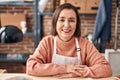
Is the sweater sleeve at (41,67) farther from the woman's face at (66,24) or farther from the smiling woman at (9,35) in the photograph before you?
the smiling woman at (9,35)

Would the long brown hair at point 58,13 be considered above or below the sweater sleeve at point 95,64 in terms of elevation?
above

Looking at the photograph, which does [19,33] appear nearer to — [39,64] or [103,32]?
[39,64]

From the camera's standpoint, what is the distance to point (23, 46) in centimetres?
436

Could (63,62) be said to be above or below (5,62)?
above

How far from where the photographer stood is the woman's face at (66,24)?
2.14 meters

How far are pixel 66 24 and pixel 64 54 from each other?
0.87 feet

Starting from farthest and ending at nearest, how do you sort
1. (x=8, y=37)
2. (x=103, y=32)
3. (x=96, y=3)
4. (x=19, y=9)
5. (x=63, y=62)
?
(x=19, y=9)
(x=96, y=3)
(x=103, y=32)
(x=63, y=62)
(x=8, y=37)

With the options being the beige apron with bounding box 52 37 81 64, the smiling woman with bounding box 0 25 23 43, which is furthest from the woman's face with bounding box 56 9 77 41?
the smiling woman with bounding box 0 25 23 43

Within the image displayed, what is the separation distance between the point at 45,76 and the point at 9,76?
0.28 metres

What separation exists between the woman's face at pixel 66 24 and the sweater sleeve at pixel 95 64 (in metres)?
0.19

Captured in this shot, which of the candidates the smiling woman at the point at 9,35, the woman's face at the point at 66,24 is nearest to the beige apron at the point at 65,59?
the woman's face at the point at 66,24

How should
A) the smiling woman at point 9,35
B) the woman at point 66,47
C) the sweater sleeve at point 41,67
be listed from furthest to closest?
the woman at point 66,47 → the sweater sleeve at point 41,67 → the smiling woman at point 9,35

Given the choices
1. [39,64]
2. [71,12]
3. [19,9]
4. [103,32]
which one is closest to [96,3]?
[103,32]

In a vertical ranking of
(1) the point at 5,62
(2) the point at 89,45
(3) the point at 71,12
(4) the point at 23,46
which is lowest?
(1) the point at 5,62
